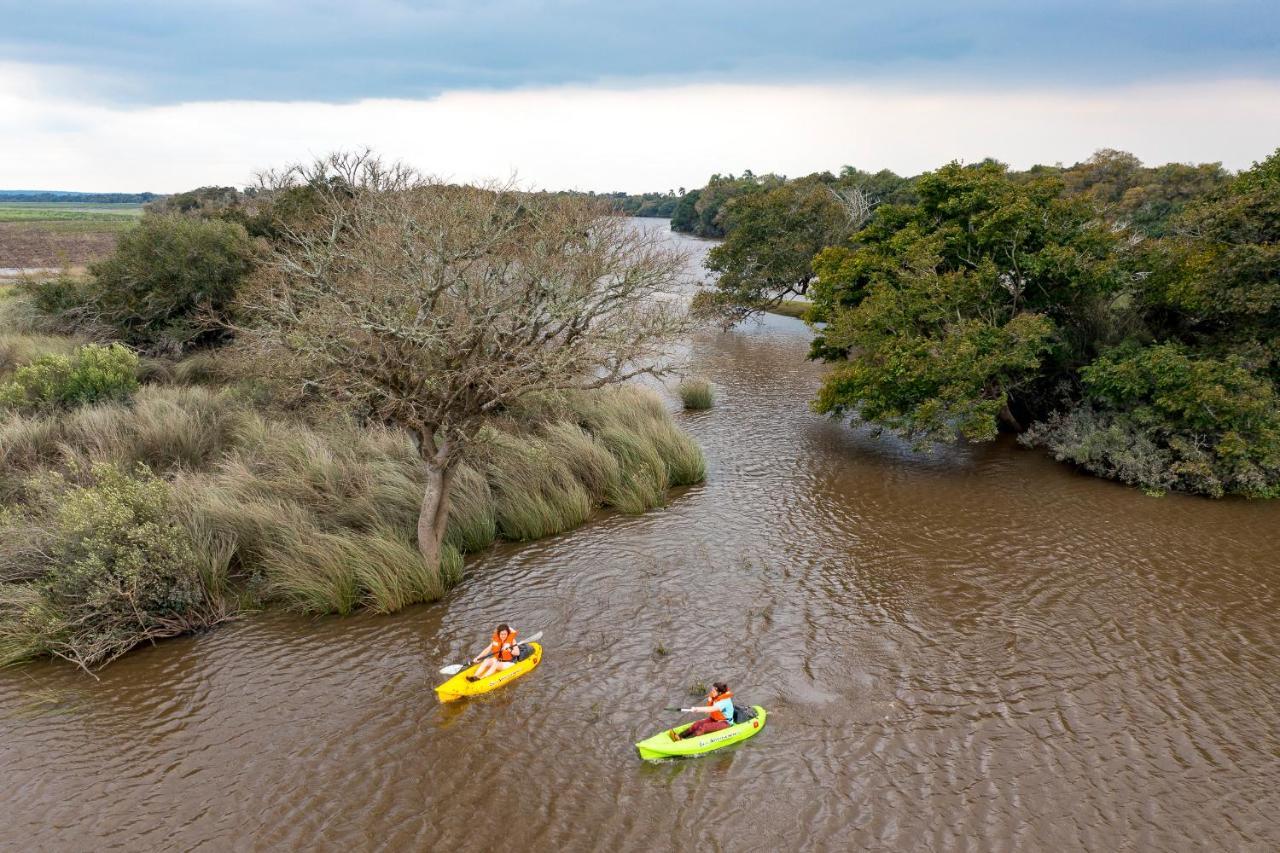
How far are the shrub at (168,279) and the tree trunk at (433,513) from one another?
12938mm

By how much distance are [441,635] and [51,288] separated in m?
21.2

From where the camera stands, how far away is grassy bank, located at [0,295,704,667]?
407 inches

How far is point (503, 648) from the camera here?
383 inches

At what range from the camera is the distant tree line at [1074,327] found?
620 inches

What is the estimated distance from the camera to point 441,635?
433 inches

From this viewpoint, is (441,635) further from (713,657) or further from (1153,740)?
(1153,740)

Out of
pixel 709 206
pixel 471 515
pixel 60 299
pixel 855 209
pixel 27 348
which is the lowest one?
pixel 471 515

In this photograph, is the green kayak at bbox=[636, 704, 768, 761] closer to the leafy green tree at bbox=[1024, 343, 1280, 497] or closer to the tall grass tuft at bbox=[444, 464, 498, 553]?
the tall grass tuft at bbox=[444, 464, 498, 553]

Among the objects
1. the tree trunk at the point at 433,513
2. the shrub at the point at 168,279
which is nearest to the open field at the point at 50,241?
the shrub at the point at 168,279

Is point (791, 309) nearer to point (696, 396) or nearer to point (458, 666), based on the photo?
point (696, 396)

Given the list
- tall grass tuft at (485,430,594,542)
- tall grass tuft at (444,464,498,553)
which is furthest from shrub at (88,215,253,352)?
tall grass tuft at (444,464,498,553)

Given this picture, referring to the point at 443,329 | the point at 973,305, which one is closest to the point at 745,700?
the point at 443,329

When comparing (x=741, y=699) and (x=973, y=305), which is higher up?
(x=973, y=305)

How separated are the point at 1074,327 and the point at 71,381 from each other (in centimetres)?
2620
